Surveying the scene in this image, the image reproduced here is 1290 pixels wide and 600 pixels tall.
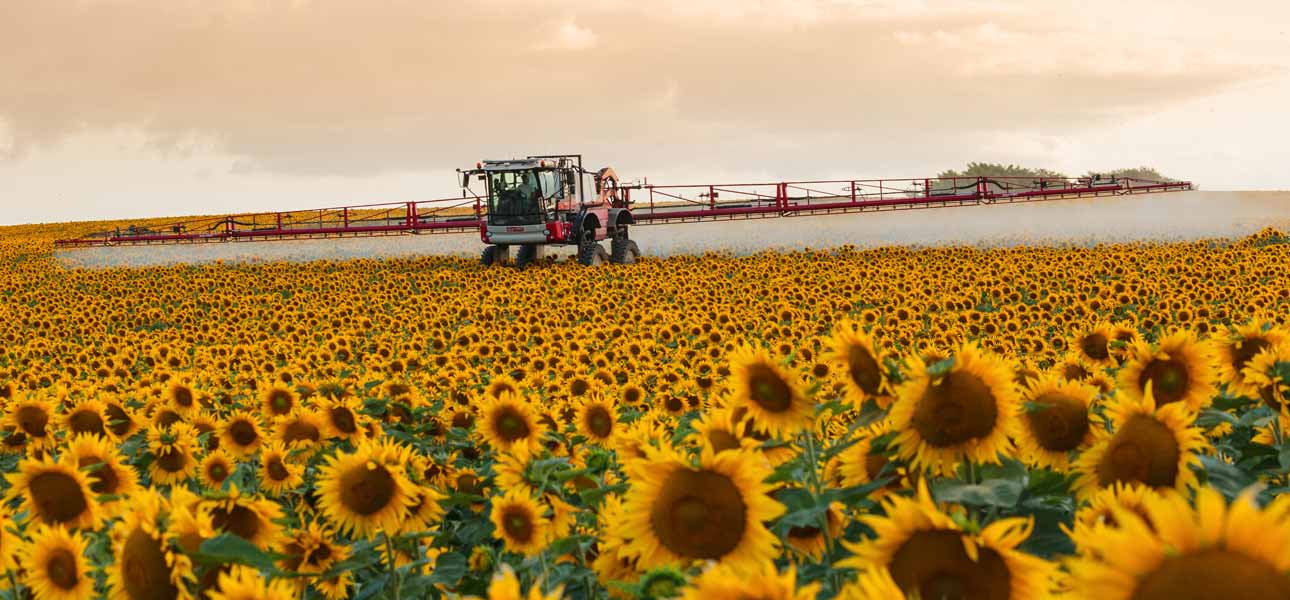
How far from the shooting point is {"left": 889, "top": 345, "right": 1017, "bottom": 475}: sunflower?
2.76 meters

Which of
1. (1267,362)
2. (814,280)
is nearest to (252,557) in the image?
(1267,362)

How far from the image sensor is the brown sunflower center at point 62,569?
3072 millimetres

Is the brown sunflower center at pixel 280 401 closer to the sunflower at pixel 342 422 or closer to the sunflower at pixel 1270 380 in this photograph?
the sunflower at pixel 342 422

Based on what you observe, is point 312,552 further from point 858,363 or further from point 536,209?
point 536,209

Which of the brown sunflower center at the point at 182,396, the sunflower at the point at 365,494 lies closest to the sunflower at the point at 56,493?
the sunflower at the point at 365,494

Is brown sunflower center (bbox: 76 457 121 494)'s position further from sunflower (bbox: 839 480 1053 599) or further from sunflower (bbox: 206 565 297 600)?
sunflower (bbox: 839 480 1053 599)

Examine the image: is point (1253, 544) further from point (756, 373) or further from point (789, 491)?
point (756, 373)

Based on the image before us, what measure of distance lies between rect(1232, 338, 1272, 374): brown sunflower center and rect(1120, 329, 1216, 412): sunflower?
2.45 feet

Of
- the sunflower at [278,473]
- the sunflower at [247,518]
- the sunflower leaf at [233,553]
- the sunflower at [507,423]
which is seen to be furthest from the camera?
the sunflower at [507,423]

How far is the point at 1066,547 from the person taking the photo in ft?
8.07

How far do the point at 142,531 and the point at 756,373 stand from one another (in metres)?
1.82

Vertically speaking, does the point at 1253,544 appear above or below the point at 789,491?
above

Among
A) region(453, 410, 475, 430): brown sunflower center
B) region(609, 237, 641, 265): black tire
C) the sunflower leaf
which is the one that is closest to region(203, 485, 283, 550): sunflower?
the sunflower leaf

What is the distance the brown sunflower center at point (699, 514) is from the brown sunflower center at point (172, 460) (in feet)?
13.8
